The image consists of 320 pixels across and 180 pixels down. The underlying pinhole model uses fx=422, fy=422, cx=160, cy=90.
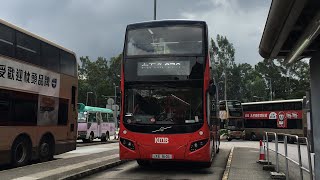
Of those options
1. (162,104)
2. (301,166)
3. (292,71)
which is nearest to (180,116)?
(162,104)

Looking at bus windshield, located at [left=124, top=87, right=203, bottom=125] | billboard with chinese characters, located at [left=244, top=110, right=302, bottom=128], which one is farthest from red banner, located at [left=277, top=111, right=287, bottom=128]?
bus windshield, located at [left=124, top=87, right=203, bottom=125]

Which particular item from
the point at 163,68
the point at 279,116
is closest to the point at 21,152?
the point at 163,68

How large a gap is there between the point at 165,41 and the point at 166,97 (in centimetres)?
165

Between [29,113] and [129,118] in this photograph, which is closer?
[129,118]

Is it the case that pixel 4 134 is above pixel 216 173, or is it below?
above

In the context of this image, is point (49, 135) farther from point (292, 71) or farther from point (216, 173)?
point (292, 71)

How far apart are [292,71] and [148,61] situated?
93396 mm

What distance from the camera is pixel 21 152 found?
12742mm

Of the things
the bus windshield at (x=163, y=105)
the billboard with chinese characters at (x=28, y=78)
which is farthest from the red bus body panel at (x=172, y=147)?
the billboard with chinese characters at (x=28, y=78)

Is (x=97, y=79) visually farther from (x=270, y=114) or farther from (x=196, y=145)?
(x=196, y=145)

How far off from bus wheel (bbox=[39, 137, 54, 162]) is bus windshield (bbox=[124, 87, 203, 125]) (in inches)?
149

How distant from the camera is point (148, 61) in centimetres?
1202

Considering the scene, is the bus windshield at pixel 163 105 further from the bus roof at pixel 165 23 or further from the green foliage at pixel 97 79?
the green foliage at pixel 97 79

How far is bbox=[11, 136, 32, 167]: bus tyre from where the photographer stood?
1216cm
